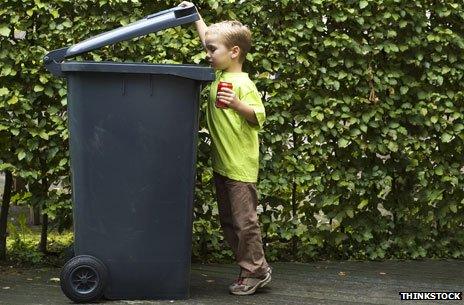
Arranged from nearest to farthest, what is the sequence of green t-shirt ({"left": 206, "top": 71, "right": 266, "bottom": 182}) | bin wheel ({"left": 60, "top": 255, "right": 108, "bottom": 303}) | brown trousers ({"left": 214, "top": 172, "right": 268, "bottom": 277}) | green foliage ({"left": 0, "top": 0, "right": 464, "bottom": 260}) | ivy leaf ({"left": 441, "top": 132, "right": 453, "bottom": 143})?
bin wheel ({"left": 60, "top": 255, "right": 108, "bottom": 303})
green t-shirt ({"left": 206, "top": 71, "right": 266, "bottom": 182})
brown trousers ({"left": 214, "top": 172, "right": 268, "bottom": 277})
green foliage ({"left": 0, "top": 0, "right": 464, "bottom": 260})
ivy leaf ({"left": 441, "top": 132, "right": 453, "bottom": 143})

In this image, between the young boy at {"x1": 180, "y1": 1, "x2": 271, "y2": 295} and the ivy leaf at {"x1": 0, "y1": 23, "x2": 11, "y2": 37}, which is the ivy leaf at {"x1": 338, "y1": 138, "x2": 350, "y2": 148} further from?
the ivy leaf at {"x1": 0, "y1": 23, "x2": 11, "y2": 37}

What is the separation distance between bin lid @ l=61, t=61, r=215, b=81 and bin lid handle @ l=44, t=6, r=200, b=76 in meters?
0.11

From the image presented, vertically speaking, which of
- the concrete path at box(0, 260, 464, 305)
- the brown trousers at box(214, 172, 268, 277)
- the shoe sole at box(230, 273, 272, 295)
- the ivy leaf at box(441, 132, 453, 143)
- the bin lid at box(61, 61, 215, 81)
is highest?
the bin lid at box(61, 61, 215, 81)

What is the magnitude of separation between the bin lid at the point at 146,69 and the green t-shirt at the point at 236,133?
38cm

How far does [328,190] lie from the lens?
24.5 ft

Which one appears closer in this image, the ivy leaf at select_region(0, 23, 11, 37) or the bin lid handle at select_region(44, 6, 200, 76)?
the bin lid handle at select_region(44, 6, 200, 76)

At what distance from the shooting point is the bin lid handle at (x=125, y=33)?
5.69m

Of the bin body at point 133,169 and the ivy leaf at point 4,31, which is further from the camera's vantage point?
the ivy leaf at point 4,31

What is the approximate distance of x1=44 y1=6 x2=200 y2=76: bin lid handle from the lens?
5.69 metres

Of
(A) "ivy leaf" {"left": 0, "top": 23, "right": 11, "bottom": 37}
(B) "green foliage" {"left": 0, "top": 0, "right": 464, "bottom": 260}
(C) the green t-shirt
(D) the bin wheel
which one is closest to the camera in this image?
(D) the bin wheel

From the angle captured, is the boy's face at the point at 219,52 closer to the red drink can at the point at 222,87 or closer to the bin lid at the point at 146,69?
the red drink can at the point at 222,87

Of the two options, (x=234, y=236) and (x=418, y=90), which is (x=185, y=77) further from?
(x=418, y=90)

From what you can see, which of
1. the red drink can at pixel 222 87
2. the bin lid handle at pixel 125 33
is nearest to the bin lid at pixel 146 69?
the bin lid handle at pixel 125 33

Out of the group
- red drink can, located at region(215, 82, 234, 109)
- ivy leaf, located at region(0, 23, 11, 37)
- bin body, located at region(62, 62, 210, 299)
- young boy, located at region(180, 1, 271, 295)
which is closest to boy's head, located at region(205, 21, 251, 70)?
young boy, located at region(180, 1, 271, 295)
